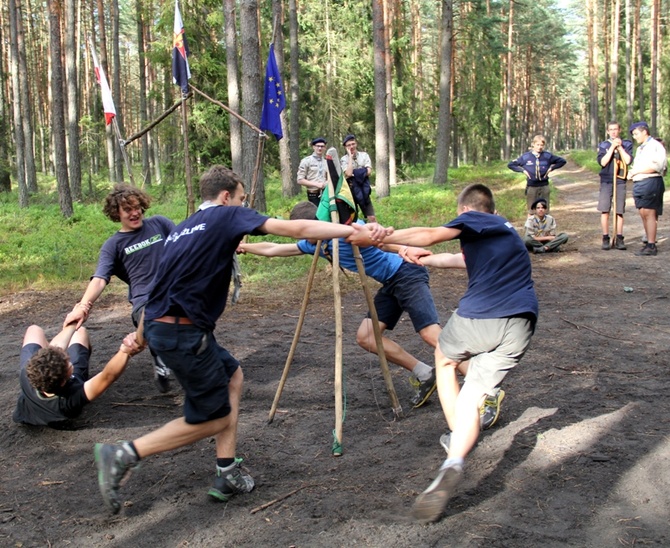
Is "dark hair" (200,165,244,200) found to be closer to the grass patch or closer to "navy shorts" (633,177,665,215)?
the grass patch

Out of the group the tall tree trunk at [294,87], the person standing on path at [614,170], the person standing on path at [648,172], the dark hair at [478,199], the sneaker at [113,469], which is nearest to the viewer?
the sneaker at [113,469]

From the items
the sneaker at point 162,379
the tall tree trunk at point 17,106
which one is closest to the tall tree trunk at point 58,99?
the tall tree trunk at point 17,106

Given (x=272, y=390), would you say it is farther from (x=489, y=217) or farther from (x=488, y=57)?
(x=488, y=57)

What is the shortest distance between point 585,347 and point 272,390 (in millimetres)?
3275

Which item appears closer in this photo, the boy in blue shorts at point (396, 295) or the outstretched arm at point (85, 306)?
the outstretched arm at point (85, 306)

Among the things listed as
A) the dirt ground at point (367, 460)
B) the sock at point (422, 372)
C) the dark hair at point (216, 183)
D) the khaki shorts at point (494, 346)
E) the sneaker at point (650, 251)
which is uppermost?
the dark hair at point (216, 183)

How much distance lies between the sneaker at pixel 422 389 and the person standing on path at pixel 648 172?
7545mm

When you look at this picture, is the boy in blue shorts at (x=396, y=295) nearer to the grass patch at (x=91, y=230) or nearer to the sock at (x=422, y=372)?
the sock at (x=422, y=372)

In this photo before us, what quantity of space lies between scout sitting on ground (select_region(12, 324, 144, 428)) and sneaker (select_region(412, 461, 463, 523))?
2.76m

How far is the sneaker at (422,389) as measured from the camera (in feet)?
17.4

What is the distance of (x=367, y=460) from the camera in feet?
14.6

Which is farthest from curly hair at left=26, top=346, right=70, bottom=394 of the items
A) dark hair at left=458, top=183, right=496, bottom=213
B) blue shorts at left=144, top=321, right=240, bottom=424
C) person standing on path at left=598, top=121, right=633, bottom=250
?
person standing on path at left=598, top=121, right=633, bottom=250

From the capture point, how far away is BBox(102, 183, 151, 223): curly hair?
555 centimetres

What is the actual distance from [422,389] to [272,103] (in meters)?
7.24
